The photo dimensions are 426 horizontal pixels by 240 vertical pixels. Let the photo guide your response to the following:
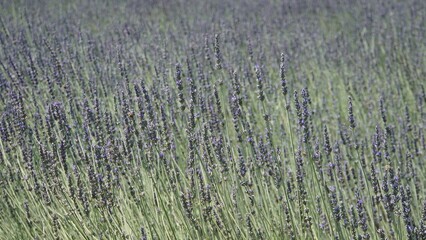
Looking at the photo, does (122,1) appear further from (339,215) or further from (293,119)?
(339,215)

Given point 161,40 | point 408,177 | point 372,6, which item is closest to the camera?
point 408,177

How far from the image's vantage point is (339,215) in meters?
2.14

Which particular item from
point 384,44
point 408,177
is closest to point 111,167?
point 408,177

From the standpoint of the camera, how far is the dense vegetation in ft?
7.96

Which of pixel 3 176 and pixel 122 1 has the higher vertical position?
pixel 122 1

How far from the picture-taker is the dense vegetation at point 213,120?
2426 mm

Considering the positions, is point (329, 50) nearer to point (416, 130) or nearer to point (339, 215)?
point (416, 130)

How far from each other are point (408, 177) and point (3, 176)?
209 centimetres

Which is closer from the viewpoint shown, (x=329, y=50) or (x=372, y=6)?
(x=329, y=50)

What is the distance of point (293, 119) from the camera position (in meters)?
4.01

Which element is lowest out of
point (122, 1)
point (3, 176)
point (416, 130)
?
point (416, 130)

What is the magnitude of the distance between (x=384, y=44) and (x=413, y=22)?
0.59 metres

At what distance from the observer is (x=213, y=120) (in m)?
2.82

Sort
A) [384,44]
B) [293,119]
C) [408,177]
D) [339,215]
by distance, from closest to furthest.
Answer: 1. [339,215]
2. [408,177]
3. [293,119]
4. [384,44]
